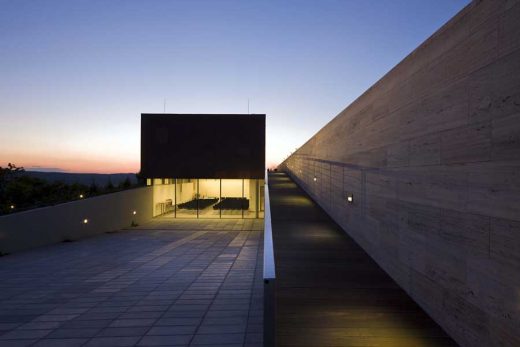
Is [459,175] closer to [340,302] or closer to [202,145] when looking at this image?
[340,302]

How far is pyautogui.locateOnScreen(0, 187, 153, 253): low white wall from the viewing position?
11570mm

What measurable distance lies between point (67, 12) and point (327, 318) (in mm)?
17388

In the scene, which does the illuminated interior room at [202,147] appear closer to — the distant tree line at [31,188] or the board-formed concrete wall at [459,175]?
the distant tree line at [31,188]

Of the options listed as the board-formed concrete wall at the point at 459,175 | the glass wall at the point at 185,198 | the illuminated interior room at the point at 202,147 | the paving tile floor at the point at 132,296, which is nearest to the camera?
the board-formed concrete wall at the point at 459,175

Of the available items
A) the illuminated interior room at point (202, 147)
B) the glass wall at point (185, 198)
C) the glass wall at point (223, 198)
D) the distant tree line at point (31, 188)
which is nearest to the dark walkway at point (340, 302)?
the distant tree line at point (31, 188)

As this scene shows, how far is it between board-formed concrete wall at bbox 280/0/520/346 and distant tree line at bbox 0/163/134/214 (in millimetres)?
17090

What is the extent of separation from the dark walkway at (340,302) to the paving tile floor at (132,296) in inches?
35.1

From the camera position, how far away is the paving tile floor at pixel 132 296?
4.53m

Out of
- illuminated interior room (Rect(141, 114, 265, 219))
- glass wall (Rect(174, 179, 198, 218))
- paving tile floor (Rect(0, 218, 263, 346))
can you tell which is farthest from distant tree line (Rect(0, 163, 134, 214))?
paving tile floor (Rect(0, 218, 263, 346))

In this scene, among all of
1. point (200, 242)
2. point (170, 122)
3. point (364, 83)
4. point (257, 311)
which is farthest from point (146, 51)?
point (257, 311)

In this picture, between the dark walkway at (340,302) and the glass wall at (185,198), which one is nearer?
the dark walkway at (340,302)

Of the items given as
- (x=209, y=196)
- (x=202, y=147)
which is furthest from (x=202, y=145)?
(x=209, y=196)

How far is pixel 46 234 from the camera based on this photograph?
43.0 ft

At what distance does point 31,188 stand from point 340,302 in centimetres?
2472
